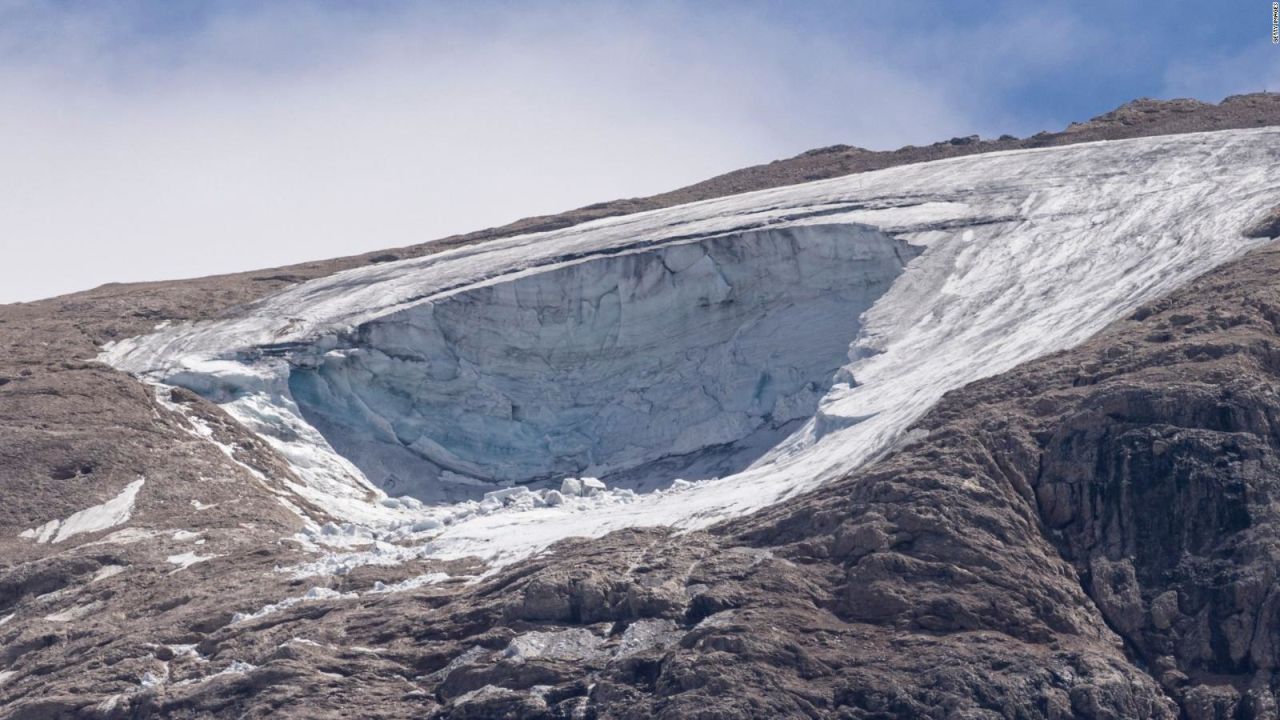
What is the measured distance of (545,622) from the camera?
26312 millimetres

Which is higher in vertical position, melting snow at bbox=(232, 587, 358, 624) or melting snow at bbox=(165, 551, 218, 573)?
melting snow at bbox=(165, 551, 218, 573)

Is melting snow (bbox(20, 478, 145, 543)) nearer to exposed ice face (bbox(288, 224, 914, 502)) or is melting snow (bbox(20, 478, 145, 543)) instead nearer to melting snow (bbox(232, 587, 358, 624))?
melting snow (bbox(232, 587, 358, 624))

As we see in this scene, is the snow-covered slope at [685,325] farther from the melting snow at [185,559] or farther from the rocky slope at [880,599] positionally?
the rocky slope at [880,599]

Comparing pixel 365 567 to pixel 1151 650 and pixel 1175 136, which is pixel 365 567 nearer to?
pixel 1151 650

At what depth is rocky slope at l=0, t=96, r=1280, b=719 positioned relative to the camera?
955 inches

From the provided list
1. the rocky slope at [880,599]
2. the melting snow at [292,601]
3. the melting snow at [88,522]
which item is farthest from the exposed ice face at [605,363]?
the melting snow at [292,601]

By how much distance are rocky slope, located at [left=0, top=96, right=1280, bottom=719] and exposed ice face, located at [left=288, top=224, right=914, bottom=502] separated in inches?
384

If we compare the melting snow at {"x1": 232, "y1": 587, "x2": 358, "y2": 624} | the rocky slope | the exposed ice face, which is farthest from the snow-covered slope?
the rocky slope

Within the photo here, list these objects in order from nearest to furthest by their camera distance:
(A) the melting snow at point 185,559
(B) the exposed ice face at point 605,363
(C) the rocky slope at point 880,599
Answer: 1. (C) the rocky slope at point 880,599
2. (A) the melting snow at point 185,559
3. (B) the exposed ice face at point 605,363

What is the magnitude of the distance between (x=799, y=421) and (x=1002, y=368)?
7.66m

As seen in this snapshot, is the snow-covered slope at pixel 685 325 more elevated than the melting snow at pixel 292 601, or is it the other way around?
the snow-covered slope at pixel 685 325

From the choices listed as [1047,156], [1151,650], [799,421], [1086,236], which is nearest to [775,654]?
[1151,650]

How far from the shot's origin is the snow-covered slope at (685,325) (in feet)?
126

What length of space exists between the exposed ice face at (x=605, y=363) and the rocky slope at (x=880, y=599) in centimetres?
977
